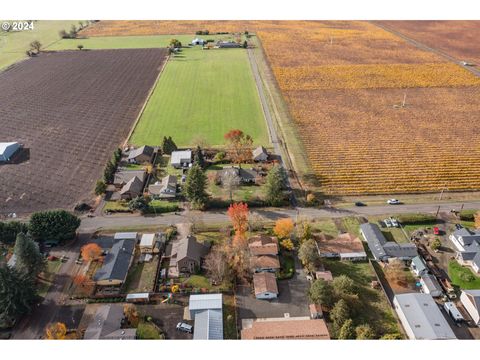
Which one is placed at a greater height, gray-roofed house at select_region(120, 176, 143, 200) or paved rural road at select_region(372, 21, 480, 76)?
paved rural road at select_region(372, 21, 480, 76)

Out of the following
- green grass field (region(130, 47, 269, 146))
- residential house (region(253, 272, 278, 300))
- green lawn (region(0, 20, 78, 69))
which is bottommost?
residential house (region(253, 272, 278, 300))

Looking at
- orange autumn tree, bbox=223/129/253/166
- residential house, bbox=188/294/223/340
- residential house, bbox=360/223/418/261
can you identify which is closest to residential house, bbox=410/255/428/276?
residential house, bbox=360/223/418/261

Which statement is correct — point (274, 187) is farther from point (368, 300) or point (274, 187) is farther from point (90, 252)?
point (90, 252)

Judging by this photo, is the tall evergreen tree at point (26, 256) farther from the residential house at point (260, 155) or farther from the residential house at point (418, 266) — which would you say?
the residential house at point (418, 266)

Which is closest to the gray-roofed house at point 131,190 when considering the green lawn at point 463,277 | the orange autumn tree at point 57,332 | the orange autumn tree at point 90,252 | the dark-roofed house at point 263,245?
the orange autumn tree at point 90,252

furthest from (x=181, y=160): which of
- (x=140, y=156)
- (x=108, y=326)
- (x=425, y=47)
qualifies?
(x=425, y=47)

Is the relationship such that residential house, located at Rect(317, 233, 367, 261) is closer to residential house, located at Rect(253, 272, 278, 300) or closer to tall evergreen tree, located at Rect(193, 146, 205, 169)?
residential house, located at Rect(253, 272, 278, 300)
